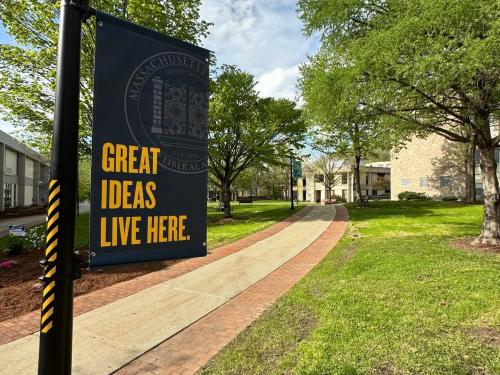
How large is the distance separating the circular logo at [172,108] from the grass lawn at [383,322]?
2673 mm

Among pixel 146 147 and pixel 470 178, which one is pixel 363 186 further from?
pixel 146 147

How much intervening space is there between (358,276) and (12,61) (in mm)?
17183

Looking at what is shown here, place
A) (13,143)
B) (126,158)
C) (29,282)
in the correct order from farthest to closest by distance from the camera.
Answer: (13,143) → (29,282) → (126,158)

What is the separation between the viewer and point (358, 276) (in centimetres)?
786

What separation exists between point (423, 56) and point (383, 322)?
20.8ft

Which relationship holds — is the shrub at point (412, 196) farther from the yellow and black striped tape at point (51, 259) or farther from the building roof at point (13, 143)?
the building roof at point (13, 143)

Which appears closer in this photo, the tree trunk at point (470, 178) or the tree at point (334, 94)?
the tree at point (334, 94)

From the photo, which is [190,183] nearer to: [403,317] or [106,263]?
[106,263]

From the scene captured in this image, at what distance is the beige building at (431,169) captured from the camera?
39438 mm

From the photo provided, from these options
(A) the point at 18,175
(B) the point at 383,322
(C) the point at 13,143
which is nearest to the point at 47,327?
(B) the point at 383,322

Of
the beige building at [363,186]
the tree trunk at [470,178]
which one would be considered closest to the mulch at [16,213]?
the tree trunk at [470,178]

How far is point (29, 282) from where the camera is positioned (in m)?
8.10

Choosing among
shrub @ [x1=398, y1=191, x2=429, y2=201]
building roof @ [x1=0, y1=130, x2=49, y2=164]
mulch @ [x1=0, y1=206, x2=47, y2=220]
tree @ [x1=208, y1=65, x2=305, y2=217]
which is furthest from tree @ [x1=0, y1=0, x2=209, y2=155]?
shrub @ [x1=398, y1=191, x2=429, y2=201]

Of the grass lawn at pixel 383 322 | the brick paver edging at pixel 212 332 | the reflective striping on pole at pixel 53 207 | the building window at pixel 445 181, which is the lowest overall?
the brick paver edging at pixel 212 332
